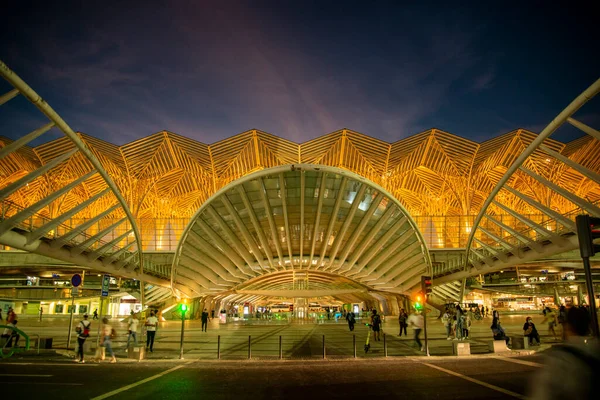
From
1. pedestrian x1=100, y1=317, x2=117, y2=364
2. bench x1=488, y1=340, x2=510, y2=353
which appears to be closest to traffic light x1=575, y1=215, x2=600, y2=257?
bench x1=488, y1=340, x2=510, y2=353

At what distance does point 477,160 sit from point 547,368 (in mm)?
54159

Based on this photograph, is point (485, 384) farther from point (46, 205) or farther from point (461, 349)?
point (46, 205)

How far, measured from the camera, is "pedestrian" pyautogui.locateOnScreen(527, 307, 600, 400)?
3135 millimetres

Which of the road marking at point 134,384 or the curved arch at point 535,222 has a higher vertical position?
the curved arch at point 535,222

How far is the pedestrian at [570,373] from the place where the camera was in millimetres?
3135

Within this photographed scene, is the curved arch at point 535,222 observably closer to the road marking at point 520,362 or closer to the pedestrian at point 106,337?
the road marking at point 520,362

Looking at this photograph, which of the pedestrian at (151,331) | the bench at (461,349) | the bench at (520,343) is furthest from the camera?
the pedestrian at (151,331)

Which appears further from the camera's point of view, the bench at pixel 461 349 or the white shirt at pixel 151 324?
the white shirt at pixel 151 324

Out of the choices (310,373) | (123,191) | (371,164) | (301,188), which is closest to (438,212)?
(371,164)

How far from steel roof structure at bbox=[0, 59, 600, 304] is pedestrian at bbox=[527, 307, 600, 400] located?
1189 cm

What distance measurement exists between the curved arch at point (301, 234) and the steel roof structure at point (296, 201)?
5.4 inches

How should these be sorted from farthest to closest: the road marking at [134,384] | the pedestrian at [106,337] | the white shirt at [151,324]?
1. the white shirt at [151,324]
2. the pedestrian at [106,337]
3. the road marking at [134,384]

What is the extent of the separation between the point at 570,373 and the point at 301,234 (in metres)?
30.7

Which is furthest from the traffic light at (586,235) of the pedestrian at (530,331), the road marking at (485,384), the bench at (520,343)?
the pedestrian at (530,331)
